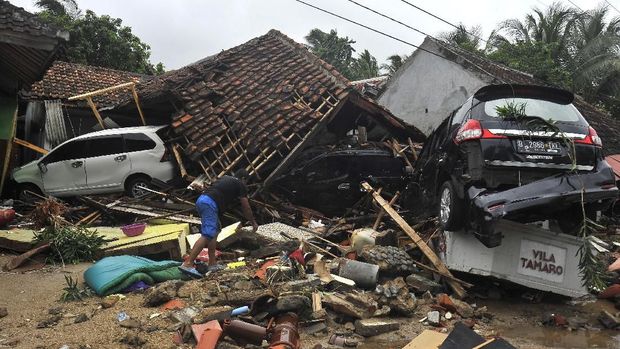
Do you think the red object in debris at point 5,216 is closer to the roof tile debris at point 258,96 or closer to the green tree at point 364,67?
the roof tile debris at point 258,96

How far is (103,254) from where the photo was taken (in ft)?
24.1

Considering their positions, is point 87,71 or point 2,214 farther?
point 87,71

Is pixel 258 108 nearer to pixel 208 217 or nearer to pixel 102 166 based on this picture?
pixel 102 166

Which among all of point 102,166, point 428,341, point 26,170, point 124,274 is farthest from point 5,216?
point 428,341

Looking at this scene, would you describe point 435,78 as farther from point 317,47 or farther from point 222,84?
point 317,47

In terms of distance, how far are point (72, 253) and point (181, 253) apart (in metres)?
1.58

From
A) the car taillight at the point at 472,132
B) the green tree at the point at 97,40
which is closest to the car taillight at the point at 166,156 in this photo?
the car taillight at the point at 472,132

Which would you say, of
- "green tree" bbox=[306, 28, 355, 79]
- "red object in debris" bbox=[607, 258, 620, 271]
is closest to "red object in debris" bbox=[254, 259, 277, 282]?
"red object in debris" bbox=[607, 258, 620, 271]

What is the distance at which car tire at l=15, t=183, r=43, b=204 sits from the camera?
11812 mm

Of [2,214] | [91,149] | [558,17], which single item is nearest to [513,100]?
[2,214]

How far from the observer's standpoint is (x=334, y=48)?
3959 cm

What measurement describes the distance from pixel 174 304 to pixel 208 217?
162 centimetres

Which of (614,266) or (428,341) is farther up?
(614,266)

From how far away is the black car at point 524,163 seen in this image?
5043 mm
